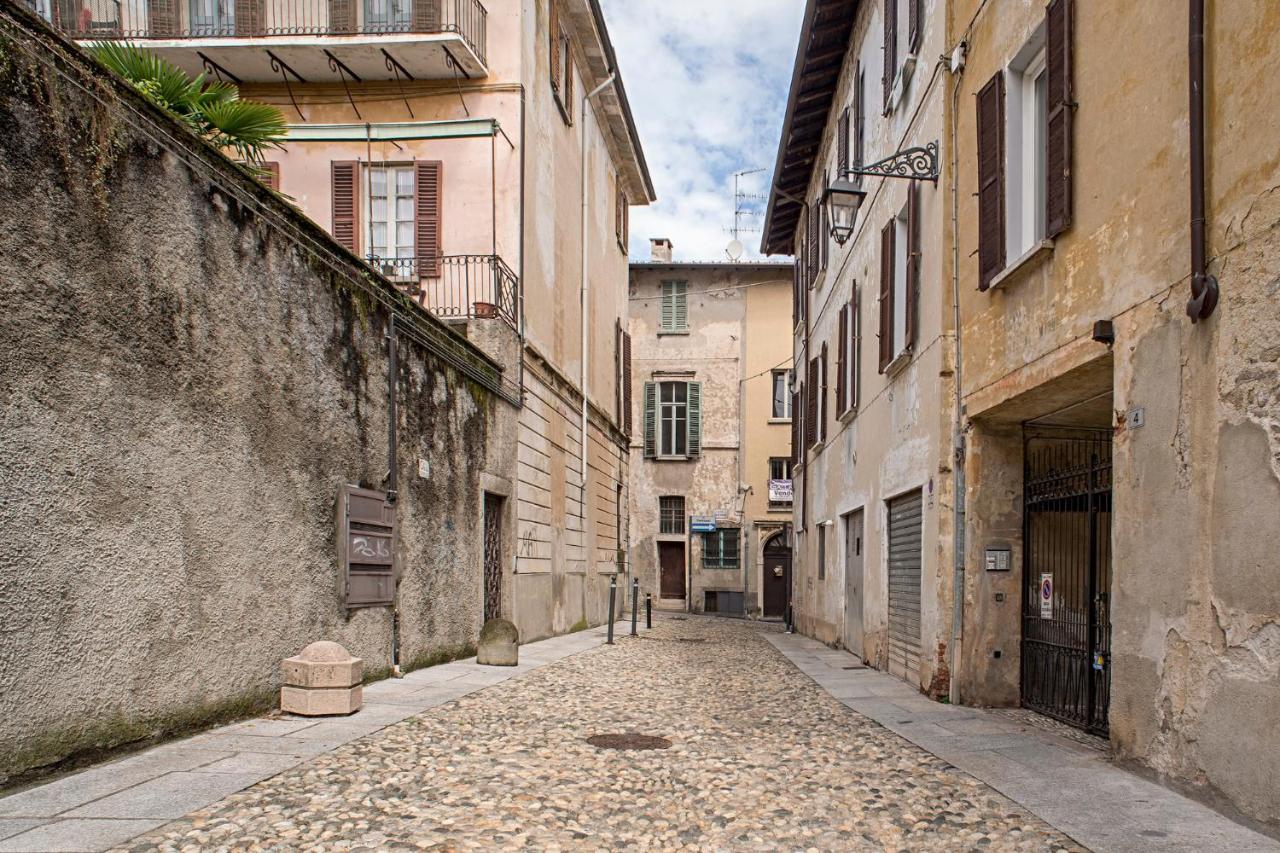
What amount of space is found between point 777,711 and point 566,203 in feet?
38.4

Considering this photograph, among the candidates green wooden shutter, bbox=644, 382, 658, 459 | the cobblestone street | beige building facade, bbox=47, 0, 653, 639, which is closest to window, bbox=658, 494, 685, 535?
green wooden shutter, bbox=644, 382, 658, 459

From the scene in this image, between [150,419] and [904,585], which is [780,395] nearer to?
[904,585]

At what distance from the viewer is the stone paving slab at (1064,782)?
3990 millimetres

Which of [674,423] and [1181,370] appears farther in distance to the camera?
[674,423]

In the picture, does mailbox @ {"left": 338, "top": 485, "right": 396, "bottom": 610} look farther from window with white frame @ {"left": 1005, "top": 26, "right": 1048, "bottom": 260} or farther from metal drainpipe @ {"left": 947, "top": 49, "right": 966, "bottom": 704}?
window with white frame @ {"left": 1005, "top": 26, "right": 1048, "bottom": 260}

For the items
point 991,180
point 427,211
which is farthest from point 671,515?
point 991,180

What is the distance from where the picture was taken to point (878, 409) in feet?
37.6

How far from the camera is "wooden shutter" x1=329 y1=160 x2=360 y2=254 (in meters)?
14.3

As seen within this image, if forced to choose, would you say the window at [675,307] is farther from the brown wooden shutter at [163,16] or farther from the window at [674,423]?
the brown wooden shutter at [163,16]

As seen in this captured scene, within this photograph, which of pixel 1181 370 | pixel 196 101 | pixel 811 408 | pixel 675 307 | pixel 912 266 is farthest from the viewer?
pixel 675 307

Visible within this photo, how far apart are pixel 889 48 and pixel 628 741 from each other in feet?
27.5

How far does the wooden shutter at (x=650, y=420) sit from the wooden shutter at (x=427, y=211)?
680 inches

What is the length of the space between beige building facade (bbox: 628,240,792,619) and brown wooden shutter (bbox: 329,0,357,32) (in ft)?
57.7

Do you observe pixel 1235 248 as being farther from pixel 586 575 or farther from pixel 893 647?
pixel 586 575
